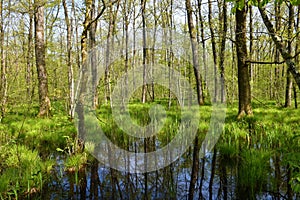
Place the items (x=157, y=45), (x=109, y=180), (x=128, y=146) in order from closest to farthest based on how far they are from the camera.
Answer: (x=109, y=180)
(x=128, y=146)
(x=157, y=45)

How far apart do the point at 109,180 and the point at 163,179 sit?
0.83 meters

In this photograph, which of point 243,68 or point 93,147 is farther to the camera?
point 243,68

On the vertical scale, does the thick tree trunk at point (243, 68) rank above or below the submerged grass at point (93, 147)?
above

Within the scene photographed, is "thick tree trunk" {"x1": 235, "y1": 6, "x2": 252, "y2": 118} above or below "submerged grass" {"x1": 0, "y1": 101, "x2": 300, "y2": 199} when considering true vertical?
above

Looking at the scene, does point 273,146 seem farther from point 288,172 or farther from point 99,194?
point 99,194

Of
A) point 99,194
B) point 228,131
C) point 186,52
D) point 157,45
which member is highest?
point 157,45

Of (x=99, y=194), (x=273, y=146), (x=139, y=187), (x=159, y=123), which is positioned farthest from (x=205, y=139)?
(x=99, y=194)

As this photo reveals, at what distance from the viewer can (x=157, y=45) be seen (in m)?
21.2

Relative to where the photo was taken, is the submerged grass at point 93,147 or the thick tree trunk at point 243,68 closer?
the submerged grass at point 93,147

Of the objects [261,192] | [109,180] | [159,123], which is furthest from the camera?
[159,123]

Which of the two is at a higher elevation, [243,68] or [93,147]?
[243,68]

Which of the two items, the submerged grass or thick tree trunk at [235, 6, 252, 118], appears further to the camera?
thick tree trunk at [235, 6, 252, 118]

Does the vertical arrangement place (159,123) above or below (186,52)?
below

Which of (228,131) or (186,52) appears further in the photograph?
(186,52)
